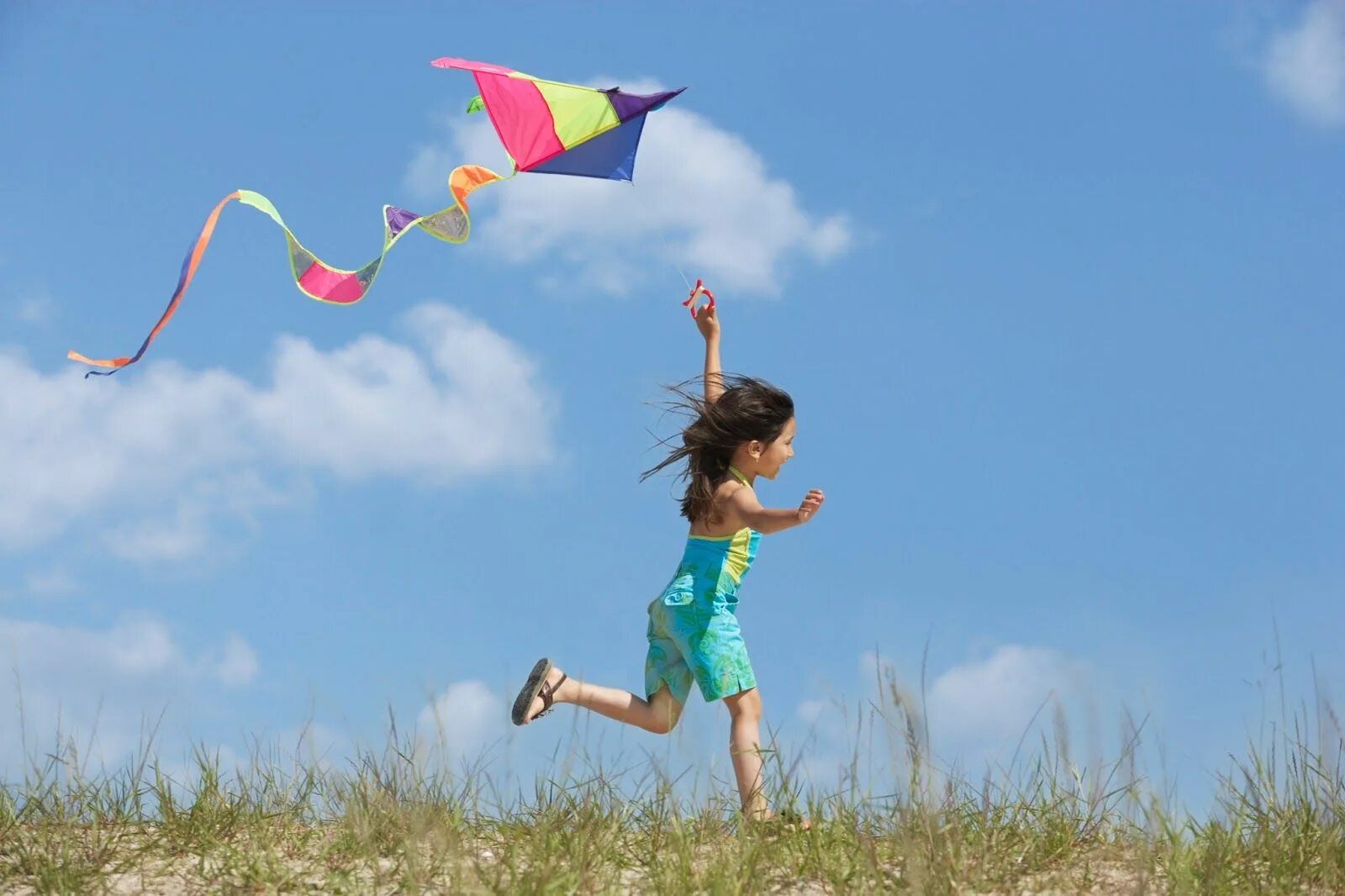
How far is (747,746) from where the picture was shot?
15.1 ft

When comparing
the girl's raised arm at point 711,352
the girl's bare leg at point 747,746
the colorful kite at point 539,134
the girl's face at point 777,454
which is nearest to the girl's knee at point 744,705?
the girl's bare leg at point 747,746

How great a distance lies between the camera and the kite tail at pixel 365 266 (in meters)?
5.60

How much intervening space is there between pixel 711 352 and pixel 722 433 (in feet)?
1.92

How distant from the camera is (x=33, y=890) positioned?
4059 millimetres

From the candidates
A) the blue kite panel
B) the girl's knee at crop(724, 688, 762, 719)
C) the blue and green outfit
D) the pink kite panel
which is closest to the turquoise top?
the blue and green outfit

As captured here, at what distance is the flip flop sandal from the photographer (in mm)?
4832

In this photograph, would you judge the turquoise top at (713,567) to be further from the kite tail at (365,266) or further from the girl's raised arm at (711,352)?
the kite tail at (365,266)

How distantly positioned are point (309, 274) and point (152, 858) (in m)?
2.74

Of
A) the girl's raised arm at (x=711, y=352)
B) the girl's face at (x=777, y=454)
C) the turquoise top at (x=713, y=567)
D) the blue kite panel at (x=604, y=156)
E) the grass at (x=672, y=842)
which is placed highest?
the blue kite panel at (x=604, y=156)

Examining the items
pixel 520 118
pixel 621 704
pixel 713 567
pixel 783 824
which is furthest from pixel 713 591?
pixel 520 118

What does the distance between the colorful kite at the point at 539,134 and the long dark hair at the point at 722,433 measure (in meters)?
1.52

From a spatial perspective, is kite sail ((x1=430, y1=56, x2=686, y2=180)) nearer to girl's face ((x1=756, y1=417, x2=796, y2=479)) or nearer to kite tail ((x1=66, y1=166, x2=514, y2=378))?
kite tail ((x1=66, y1=166, x2=514, y2=378))

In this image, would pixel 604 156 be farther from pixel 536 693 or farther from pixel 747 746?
pixel 747 746

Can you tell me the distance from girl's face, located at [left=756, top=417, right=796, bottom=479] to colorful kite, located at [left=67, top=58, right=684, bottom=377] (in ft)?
5.51
